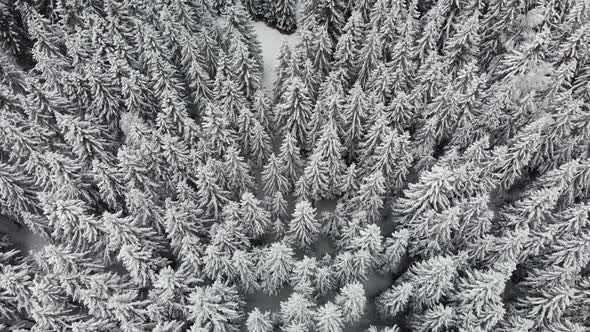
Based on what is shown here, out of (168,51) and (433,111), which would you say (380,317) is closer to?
(433,111)

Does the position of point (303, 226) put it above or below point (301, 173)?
below

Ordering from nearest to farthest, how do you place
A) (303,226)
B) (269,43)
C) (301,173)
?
(303,226) < (301,173) < (269,43)

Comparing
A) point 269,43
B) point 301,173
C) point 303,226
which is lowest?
point 303,226

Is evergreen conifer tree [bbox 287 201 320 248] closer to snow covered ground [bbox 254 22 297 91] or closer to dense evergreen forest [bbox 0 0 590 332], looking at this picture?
dense evergreen forest [bbox 0 0 590 332]

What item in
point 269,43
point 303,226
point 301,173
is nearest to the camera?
point 303,226

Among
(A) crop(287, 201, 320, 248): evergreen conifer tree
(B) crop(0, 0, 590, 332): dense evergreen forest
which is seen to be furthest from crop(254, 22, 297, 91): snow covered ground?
(A) crop(287, 201, 320, 248): evergreen conifer tree

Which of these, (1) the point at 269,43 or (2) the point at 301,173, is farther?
(1) the point at 269,43

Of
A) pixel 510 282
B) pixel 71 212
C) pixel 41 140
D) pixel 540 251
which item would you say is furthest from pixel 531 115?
pixel 41 140

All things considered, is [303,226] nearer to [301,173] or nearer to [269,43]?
[301,173]

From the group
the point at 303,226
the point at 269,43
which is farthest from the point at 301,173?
the point at 269,43
